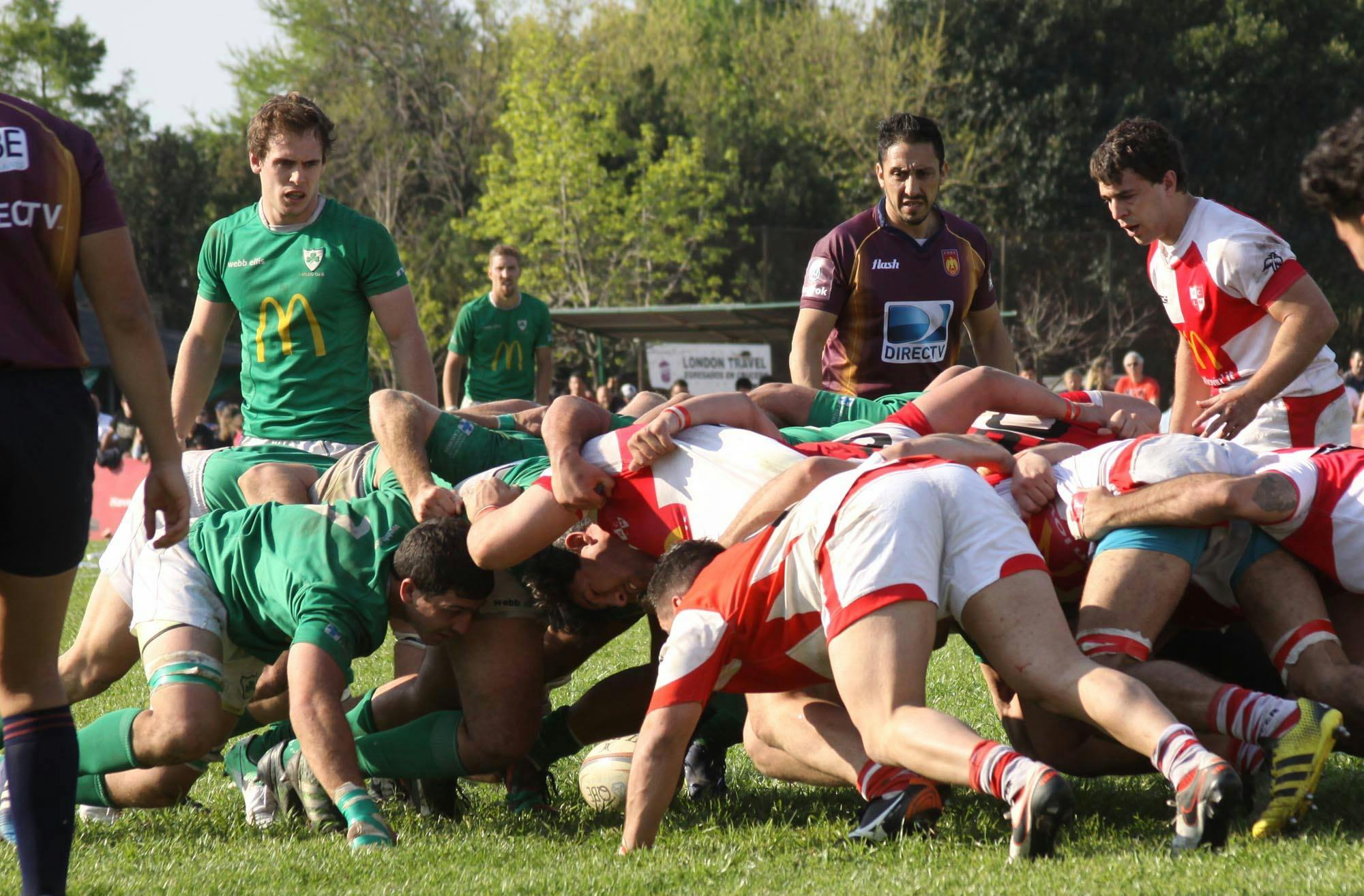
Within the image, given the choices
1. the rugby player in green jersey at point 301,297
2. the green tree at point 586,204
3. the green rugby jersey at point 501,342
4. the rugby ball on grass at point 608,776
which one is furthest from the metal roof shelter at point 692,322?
the rugby ball on grass at point 608,776

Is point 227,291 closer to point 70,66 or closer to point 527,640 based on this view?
point 527,640

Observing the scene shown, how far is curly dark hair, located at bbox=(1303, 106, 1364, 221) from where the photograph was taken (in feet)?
11.0

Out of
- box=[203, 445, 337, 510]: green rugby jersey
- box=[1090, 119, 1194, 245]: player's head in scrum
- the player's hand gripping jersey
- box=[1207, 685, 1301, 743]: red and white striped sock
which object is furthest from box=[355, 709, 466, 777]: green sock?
box=[1090, 119, 1194, 245]: player's head in scrum

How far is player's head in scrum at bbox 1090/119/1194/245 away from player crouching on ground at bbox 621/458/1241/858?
228 cm

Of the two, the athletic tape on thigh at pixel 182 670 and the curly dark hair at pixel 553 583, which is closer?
the athletic tape on thigh at pixel 182 670

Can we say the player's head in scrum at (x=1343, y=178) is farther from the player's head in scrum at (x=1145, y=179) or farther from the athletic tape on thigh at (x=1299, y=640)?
the player's head in scrum at (x=1145, y=179)

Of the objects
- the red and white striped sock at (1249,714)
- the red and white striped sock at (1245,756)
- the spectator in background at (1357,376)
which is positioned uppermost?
the red and white striped sock at (1249,714)

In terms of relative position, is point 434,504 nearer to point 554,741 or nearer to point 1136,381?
point 554,741

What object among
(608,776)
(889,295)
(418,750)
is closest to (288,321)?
(418,750)

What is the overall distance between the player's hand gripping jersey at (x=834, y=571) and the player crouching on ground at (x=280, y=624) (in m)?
0.90

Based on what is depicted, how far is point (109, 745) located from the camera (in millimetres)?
4254

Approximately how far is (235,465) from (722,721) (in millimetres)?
2252

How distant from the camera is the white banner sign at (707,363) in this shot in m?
22.4

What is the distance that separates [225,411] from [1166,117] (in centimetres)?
2522
